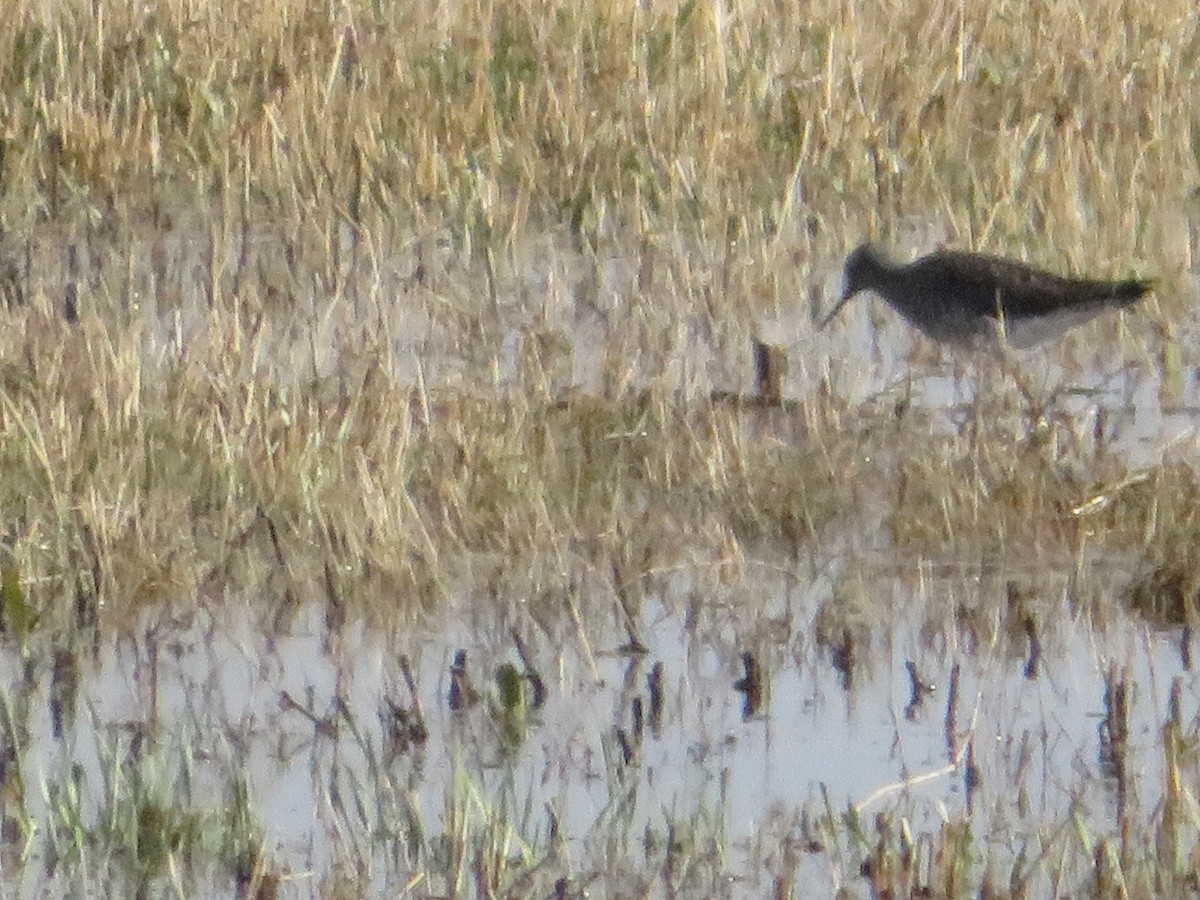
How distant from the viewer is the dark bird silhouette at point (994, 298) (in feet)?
22.4

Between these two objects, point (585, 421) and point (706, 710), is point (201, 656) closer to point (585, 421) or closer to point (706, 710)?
point (706, 710)

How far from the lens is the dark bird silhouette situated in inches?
269

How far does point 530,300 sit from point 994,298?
1.30 meters

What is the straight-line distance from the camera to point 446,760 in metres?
4.54

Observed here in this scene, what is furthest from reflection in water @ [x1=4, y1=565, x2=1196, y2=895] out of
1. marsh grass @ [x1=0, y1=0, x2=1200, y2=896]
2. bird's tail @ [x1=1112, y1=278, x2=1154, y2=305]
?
bird's tail @ [x1=1112, y1=278, x2=1154, y2=305]

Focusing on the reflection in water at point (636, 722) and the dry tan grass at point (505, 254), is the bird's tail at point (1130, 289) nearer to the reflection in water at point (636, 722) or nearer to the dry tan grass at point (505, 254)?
the dry tan grass at point (505, 254)

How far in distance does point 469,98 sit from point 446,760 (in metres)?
4.61

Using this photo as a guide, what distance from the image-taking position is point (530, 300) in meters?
7.49

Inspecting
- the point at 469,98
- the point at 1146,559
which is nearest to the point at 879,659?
the point at 1146,559

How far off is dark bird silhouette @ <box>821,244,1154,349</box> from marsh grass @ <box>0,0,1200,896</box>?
257mm

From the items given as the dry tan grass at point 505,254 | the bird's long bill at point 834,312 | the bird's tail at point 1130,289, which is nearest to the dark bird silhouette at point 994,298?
the bird's tail at point 1130,289

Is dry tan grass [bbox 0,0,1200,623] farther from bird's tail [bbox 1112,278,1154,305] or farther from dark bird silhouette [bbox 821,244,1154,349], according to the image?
bird's tail [bbox 1112,278,1154,305]

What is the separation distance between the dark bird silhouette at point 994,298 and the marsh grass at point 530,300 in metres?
0.26

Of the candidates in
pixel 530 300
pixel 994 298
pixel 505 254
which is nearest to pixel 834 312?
pixel 994 298
